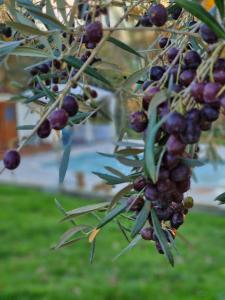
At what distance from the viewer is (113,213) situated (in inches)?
15.6

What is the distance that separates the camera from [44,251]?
3.57 m

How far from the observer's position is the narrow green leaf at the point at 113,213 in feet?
1.29

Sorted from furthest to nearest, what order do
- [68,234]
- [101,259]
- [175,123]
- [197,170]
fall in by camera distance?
1. [197,170]
2. [101,259]
3. [68,234]
4. [175,123]

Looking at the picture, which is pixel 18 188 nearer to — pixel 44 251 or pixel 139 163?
pixel 44 251

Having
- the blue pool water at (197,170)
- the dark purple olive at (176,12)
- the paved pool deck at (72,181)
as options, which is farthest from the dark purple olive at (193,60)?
the blue pool water at (197,170)

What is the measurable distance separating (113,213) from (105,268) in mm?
2856

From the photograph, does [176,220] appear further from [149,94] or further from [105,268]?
[105,268]

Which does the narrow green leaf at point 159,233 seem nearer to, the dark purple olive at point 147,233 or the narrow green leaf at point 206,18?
the dark purple olive at point 147,233

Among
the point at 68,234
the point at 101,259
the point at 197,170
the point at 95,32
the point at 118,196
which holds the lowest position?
the point at 197,170

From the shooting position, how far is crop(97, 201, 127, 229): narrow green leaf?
39 centimetres

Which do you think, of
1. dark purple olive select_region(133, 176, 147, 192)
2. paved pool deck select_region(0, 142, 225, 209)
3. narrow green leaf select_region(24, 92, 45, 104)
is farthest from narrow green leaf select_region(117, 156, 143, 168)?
paved pool deck select_region(0, 142, 225, 209)

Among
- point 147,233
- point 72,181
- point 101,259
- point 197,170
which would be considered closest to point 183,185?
point 147,233

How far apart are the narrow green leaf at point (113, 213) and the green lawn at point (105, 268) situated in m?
1.75

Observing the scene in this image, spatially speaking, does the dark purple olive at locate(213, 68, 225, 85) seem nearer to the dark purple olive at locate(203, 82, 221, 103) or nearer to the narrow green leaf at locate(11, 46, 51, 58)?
the dark purple olive at locate(203, 82, 221, 103)
